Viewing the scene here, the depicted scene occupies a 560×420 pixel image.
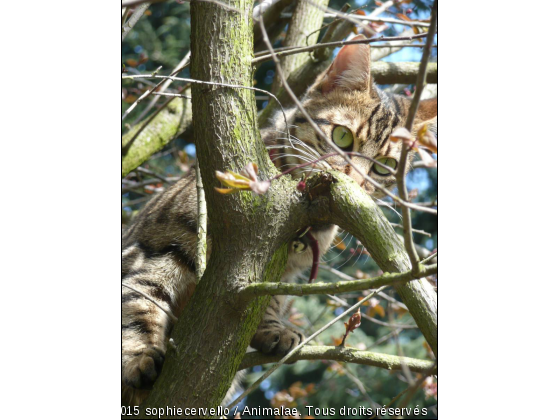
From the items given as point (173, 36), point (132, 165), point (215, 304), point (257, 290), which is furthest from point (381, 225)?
point (173, 36)

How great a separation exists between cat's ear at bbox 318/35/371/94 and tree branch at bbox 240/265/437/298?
952 mm

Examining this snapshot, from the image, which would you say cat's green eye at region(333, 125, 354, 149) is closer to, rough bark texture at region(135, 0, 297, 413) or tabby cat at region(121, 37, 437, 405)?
tabby cat at region(121, 37, 437, 405)

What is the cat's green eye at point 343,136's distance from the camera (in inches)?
63.2

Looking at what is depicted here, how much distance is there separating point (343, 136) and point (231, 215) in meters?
0.69

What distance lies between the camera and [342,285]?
779 millimetres

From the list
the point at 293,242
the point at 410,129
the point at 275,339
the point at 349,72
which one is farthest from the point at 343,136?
the point at 410,129

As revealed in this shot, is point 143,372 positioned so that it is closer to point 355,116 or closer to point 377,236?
point 377,236

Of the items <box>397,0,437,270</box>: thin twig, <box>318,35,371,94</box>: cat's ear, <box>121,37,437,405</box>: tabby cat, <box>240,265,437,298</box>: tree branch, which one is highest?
Answer: <box>318,35,371,94</box>: cat's ear

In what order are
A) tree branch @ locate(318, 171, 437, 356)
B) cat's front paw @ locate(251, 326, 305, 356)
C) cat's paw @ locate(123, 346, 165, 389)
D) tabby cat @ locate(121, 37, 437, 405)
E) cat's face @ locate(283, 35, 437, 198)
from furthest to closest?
cat's face @ locate(283, 35, 437, 198)
cat's front paw @ locate(251, 326, 305, 356)
tabby cat @ locate(121, 37, 437, 405)
cat's paw @ locate(123, 346, 165, 389)
tree branch @ locate(318, 171, 437, 356)

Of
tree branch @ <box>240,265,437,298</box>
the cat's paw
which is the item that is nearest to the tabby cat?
the cat's paw

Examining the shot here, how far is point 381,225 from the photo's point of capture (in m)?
0.97

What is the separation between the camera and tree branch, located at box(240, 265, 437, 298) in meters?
0.73
